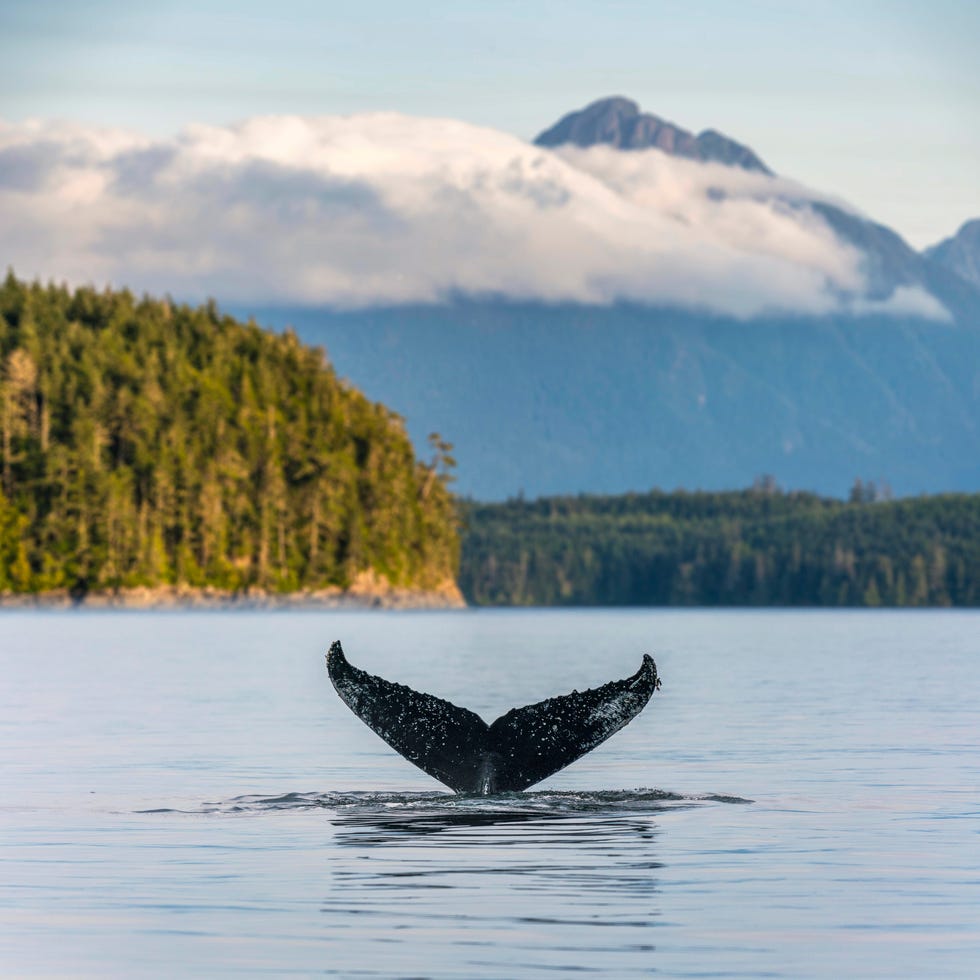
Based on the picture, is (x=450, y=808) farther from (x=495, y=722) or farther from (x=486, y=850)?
(x=486, y=850)

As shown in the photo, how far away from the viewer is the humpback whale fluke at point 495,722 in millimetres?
24859

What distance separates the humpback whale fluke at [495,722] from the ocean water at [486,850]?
3.15 feet

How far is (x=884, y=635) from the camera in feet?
516

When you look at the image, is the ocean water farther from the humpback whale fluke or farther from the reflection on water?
the humpback whale fluke

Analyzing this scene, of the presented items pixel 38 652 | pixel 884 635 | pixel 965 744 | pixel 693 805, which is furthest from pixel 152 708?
pixel 884 635

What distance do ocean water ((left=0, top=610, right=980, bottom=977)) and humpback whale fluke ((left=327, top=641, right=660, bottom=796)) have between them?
96 centimetres

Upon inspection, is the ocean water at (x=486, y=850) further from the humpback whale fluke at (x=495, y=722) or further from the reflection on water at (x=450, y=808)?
→ the humpback whale fluke at (x=495, y=722)

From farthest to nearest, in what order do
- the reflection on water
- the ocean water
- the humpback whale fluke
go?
the reflection on water, the humpback whale fluke, the ocean water

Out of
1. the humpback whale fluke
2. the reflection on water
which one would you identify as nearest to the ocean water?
the reflection on water

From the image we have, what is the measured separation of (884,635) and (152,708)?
110139 mm

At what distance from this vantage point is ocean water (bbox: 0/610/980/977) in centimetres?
1823

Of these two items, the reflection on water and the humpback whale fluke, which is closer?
the humpback whale fluke

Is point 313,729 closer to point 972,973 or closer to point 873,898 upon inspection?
point 873,898

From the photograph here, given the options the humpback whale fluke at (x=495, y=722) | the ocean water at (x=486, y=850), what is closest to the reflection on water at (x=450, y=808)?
the ocean water at (x=486, y=850)
